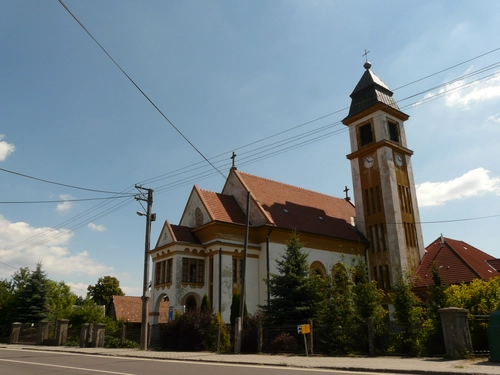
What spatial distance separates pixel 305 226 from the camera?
96.7ft

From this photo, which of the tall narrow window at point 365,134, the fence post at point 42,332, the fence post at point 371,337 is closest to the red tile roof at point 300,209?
the tall narrow window at point 365,134

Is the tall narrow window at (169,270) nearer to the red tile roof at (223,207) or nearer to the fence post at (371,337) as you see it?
the red tile roof at (223,207)

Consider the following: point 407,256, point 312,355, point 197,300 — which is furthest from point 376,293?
point 407,256

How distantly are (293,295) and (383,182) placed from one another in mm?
16046

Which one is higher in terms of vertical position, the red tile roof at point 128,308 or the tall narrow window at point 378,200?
the tall narrow window at point 378,200

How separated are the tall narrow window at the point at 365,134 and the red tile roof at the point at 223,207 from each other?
1257cm

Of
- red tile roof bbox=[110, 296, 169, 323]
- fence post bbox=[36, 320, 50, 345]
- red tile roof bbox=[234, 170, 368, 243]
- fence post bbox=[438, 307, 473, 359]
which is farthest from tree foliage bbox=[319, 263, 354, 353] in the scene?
red tile roof bbox=[110, 296, 169, 323]

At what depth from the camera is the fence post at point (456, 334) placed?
41.4ft

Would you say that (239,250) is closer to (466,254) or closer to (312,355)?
(312,355)

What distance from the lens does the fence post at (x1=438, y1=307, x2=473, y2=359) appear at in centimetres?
1262

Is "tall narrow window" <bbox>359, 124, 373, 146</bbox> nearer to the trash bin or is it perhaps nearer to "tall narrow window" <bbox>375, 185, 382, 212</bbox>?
"tall narrow window" <bbox>375, 185, 382, 212</bbox>

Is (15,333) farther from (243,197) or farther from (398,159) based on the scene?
(398,159)

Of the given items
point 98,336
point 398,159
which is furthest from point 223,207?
point 398,159

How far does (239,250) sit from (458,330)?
15.5m
